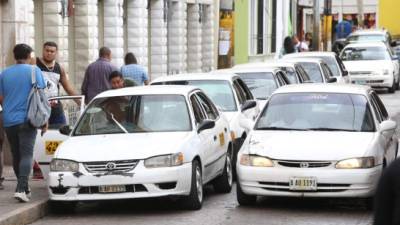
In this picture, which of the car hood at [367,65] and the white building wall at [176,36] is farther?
the car hood at [367,65]

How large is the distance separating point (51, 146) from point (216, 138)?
203cm

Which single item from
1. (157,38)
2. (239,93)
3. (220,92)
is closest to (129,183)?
(220,92)

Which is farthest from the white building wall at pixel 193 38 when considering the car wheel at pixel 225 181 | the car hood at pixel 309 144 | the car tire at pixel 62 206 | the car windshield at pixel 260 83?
the car tire at pixel 62 206

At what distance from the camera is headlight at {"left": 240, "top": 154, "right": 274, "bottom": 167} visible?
34.2 feet

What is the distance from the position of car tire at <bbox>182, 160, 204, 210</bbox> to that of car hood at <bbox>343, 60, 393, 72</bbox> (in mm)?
21481

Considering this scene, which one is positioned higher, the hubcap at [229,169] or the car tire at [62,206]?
the hubcap at [229,169]

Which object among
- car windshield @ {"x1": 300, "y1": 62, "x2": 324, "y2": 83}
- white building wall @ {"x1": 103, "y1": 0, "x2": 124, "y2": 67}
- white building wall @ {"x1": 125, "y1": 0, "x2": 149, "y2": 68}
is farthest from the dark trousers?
white building wall @ {"x1": 125, "y1": 0, "x2": 149, "y2": 68}

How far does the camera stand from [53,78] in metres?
12.9

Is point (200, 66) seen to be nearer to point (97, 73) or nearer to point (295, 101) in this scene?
point (97, 73)

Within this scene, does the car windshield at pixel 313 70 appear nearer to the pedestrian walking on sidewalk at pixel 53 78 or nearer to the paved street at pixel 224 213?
the pedestrian walking on sidewalk at pixel 53 78

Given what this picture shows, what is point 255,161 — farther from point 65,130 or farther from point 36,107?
point 36,107

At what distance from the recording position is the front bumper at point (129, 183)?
10117mm

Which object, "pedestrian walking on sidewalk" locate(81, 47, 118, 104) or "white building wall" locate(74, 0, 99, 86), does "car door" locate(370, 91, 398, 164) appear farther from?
"white building wall" locate(74, 0, 99, 86)

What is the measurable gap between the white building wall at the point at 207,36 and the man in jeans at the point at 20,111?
25.5m
